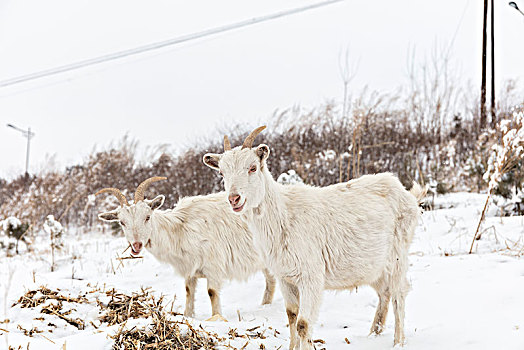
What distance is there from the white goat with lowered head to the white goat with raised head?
1832mm

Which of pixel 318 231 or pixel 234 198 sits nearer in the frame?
pixel 234 198

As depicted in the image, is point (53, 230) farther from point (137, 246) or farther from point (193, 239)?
point (193, 239)

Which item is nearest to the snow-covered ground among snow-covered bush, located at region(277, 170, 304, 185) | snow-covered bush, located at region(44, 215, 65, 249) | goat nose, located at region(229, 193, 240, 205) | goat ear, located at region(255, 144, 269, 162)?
snow-covered bush, located at region(44, 215, 65, 249)

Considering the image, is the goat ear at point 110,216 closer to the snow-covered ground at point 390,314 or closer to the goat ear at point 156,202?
the goat ear at point 156,202

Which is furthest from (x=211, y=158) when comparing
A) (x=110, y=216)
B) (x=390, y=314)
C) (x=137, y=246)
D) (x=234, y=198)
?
(x=390, y=314)

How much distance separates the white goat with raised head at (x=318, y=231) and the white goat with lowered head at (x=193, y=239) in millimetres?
1832

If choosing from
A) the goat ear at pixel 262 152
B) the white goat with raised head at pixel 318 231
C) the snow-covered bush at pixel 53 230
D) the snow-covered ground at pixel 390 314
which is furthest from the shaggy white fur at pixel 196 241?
the snow-covered bush at pixel 53 230

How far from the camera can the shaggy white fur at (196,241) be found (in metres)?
5.71

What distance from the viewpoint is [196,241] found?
234 inches

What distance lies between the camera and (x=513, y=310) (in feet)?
14.7

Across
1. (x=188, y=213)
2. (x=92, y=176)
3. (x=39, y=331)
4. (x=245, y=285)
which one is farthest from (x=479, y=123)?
(x=39, y=331)

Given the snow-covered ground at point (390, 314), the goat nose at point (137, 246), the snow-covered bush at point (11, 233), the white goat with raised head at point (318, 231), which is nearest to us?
the white goat with raised head at point (318, 231)

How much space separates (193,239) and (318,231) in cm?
229

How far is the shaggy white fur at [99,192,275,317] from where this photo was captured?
5.71 metres
